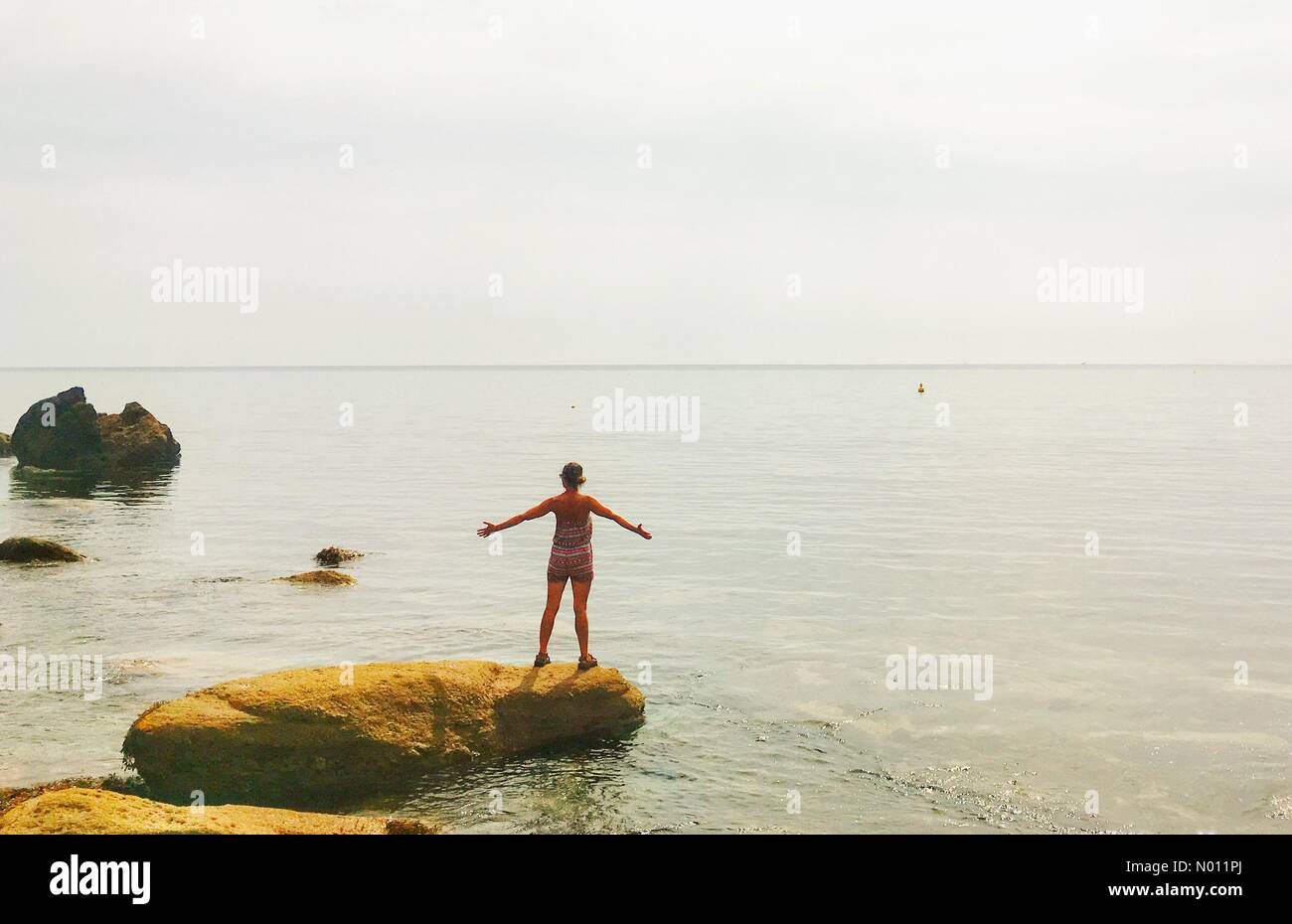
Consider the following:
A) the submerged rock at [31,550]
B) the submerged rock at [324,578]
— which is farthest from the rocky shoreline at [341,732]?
the submerged rock at [31,550]

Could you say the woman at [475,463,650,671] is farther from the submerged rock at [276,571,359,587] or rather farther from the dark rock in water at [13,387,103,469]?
the dark rock in water at [13,387,103,469]

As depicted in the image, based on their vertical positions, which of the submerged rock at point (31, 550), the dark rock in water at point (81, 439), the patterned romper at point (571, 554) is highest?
the dark rock in water at point (81, 439)

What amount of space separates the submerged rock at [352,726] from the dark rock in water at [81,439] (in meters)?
42.3

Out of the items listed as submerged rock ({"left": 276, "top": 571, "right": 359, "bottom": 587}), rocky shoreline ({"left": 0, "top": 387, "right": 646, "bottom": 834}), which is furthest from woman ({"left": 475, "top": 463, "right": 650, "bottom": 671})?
submerged rock ({"left": 276, "top": 571, "right": 359, "bottom": 587})

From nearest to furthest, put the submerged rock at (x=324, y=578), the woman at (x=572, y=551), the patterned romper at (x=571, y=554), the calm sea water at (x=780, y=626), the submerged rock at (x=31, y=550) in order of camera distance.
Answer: the calm sea water at (x=780, y=626) → the woman at (x=572, y=551) → the patterned romper at (x=571, y=554) → the submerged rock at (x=324, y=578) → the submerged rock at (x=31, y=550)

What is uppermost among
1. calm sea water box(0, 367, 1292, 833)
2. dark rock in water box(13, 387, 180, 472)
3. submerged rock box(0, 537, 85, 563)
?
dark rock in water box(13, 387, 180, 472)

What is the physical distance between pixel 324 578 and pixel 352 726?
12361 millimetres

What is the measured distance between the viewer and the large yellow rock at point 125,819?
8.05 meters

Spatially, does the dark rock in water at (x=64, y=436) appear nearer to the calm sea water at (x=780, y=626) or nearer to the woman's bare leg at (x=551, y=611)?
the calm sea water at (x=780, y=626)

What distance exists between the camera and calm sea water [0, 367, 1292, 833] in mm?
11766

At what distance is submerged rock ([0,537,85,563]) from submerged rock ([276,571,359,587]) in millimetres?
6030

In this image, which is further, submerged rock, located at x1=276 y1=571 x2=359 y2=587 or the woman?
submerged rock, located at x1=276 y1=571 x2=359 y2=587
